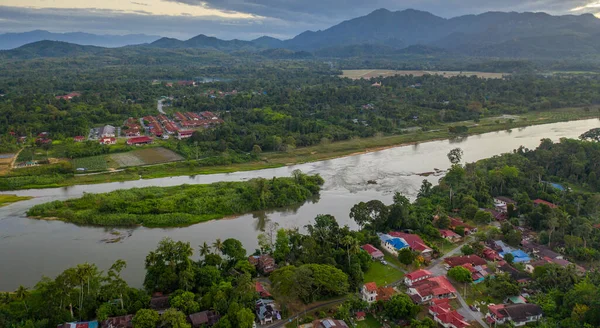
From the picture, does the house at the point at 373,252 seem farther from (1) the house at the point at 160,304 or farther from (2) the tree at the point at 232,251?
(1) the house at the point at 160,304

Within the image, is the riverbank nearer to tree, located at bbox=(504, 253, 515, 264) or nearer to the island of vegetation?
the island of vegetation

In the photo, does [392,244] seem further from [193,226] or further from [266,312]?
[193,226]

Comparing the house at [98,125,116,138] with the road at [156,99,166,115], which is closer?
the house at [98,125,116,138]

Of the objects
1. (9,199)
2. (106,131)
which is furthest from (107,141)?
(9,199)

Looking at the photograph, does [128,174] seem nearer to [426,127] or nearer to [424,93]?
[426,127]

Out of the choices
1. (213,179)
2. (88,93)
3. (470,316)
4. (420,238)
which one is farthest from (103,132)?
(470,316)

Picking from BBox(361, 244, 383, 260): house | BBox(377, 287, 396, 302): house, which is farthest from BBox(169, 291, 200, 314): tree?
BBox(361, 244, 383, 260): house

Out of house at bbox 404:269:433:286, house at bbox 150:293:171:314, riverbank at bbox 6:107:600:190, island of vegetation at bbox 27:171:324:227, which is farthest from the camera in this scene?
riverbank at bbox 6:107:600:190

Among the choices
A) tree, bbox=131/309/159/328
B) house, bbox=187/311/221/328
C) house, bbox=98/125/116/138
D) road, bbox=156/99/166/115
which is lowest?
road, bbox=156/99/166/115
